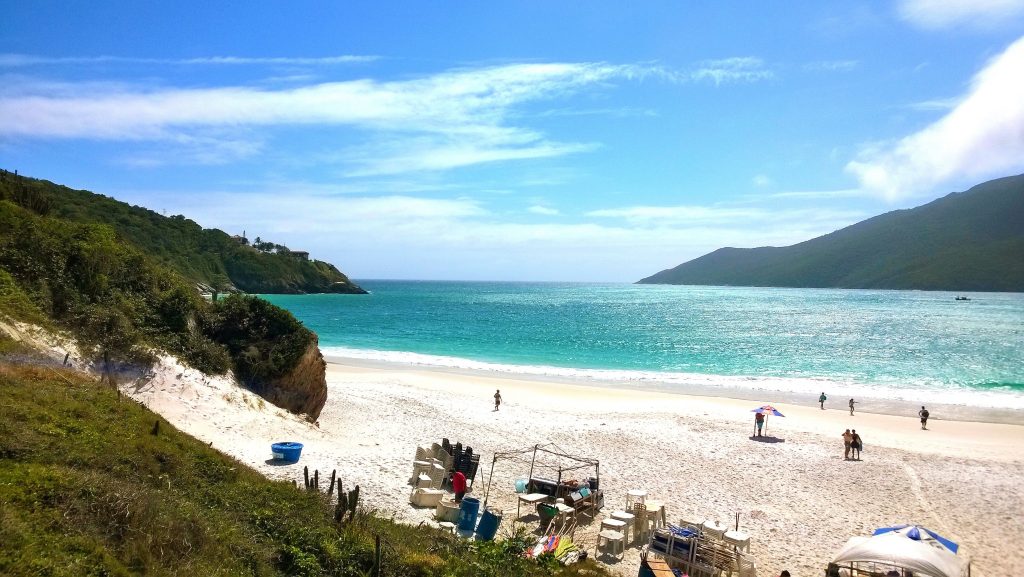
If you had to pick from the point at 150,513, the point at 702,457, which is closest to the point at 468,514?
the point at 150,513

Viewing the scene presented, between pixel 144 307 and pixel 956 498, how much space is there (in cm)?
2539

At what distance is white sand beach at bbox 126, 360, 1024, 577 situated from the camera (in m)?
13.8

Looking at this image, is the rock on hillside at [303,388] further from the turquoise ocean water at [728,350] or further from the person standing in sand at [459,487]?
the turquoise ocean water at [728,350]

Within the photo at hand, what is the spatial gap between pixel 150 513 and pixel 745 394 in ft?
111

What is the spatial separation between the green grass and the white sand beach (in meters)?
3.09

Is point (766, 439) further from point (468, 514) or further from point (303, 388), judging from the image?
point (303, 388)

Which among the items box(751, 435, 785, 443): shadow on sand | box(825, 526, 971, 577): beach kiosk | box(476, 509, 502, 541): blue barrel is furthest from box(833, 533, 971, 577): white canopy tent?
box(751, 435, 785, 443): shadow on sand

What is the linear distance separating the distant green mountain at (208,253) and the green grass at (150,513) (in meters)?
71.0

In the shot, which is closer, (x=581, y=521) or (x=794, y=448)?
(x=581, y=521)

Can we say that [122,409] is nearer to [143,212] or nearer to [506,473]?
[506,473]

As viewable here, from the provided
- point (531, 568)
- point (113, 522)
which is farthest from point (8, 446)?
point (531, 568)

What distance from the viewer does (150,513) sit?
7.09 m

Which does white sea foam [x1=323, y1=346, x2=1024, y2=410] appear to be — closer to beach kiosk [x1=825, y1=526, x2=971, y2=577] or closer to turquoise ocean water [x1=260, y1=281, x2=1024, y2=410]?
turquoise ocean water [x1=260, y1=281, x2=1024, y2=410]

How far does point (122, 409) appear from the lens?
10961 millimetres
